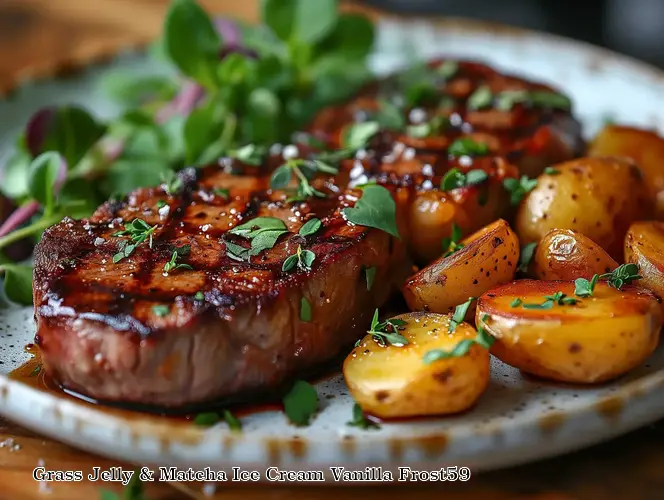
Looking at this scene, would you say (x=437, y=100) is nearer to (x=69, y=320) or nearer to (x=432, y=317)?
(x=432, y=317)

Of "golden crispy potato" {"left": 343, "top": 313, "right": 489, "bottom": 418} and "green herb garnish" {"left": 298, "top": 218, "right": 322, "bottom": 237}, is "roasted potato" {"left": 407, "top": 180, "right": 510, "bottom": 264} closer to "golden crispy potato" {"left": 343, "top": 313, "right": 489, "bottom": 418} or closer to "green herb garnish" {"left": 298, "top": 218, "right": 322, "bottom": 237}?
"green herb garnish" {"left": 298, "top": 218, "right": 322, "bottom": 237}

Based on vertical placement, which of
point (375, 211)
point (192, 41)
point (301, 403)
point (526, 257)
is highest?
point (192, 41)

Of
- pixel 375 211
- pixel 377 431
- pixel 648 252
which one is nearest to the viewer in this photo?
pixel 377 431

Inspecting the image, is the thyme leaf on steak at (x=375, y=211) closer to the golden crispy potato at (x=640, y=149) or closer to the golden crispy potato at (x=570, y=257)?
the golden crispy potato at (x=570, y=257)

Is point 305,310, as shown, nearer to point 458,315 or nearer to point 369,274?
point 369,274

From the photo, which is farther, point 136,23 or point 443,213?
point 136,23

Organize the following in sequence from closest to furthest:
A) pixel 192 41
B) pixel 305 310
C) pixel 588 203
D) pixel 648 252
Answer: pixel 305 310 → pixel 648 252 → pixel 588 203 → pixel 192 41

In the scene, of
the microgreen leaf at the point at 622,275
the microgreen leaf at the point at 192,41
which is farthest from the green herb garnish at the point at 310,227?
the microgreen leaf at the point at 192,41

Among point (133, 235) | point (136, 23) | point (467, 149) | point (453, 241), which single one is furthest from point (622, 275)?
point (136, 23)
